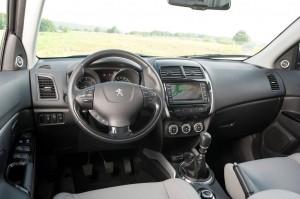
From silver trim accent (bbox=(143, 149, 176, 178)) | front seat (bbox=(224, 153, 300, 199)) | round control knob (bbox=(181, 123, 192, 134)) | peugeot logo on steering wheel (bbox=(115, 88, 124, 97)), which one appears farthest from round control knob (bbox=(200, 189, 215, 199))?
peugeot logo on steering wheel (bbox=(115, 88, 124, 97))

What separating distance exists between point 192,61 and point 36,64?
1.05m

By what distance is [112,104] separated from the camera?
Answer: 1.79 m

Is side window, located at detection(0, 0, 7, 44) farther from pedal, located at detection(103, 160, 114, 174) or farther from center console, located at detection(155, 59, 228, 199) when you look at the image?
pedal, located at detection(103, 160, 114, 174)

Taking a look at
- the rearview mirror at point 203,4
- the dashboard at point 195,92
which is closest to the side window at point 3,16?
the dashboard at point 195,92

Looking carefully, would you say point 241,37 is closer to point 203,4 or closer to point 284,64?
point 284,64

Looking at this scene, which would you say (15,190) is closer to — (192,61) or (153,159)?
(153,159)

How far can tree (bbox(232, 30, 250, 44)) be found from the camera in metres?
2.52

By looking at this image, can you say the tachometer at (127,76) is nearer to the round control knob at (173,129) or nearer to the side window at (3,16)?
the round control knob at (173,129)

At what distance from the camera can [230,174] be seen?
78.9 inches

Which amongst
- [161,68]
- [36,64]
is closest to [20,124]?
[36,64]

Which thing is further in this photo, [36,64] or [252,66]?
[252,66]

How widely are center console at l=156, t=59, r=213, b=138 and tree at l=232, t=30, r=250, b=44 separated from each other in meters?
0.36

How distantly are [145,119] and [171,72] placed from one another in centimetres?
44

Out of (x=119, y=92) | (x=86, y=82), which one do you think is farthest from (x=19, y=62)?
(x=119, y=92)
